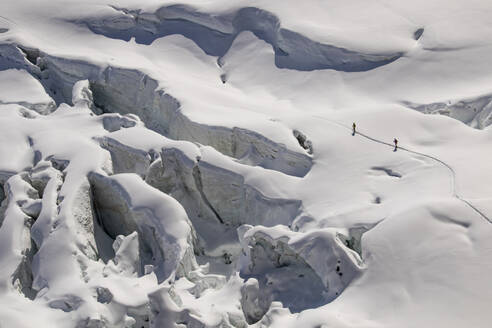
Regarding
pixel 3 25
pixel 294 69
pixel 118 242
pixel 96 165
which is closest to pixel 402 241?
pixel 118 242

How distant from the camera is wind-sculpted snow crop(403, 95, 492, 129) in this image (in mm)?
24141

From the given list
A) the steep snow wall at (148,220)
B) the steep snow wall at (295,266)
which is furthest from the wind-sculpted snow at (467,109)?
the steep snow wall at (148,220)

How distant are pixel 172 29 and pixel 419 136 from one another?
14567 mm

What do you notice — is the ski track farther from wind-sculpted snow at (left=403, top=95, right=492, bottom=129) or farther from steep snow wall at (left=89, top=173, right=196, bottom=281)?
steep snow wall at (left=89, top=173, right=196, bottom=281)

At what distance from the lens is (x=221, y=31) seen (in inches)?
1267

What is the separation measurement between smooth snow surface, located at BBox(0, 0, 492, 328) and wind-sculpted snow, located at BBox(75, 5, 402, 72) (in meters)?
0.09

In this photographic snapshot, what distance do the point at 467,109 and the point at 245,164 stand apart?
27.0ft

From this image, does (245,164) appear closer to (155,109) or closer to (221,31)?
(155,109)

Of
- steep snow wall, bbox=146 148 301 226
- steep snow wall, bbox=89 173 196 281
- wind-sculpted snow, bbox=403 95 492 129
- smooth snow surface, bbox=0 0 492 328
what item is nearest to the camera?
smooth snow surface, bbox=0 0 492 328

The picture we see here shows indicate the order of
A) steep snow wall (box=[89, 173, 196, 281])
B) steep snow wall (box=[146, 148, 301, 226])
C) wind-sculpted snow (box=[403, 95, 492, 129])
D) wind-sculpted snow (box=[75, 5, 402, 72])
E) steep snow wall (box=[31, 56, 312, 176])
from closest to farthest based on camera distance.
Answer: steep snow wall (box=[89, 173, 196, 281]), steep snow wall (box=[146, 148, 301, 226]), steep snow wall (box=[31, 56, 312, 176]), wind-sculpted snow (box=[403, 95, 492, 129]), wind-sculpted snow (box=[75, 5, 402, 72])

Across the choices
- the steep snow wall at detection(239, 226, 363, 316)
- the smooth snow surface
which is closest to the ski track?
the smooth snow surface

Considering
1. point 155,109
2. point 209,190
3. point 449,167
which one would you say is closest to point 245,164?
point 209,190

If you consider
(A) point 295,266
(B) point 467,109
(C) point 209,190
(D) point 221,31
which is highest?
(B) point 467,109

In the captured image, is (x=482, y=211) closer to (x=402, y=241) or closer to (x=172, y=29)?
(x=402, y=241)
